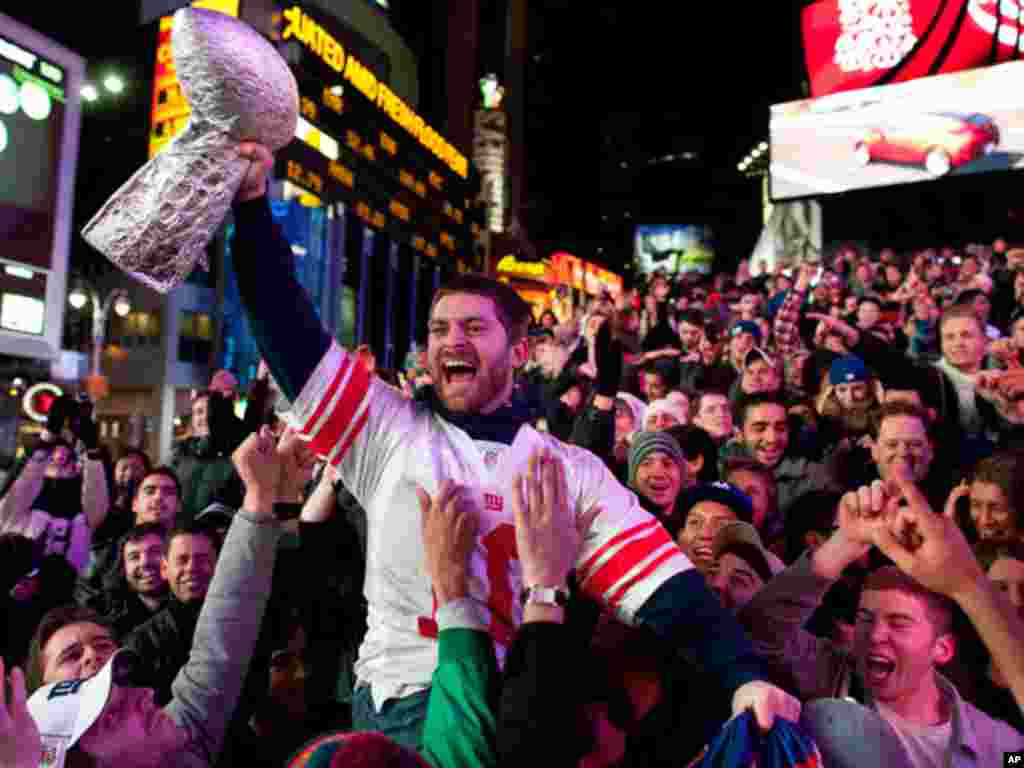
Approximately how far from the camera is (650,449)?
4172 millimetres

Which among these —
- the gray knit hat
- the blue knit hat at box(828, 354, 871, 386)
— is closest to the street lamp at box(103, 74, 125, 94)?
the blue knit hat at box(828, 354, 871, 386)

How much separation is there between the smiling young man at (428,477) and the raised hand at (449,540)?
241mm

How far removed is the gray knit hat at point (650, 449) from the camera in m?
4.16

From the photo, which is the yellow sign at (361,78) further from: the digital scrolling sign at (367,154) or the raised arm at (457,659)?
the raised arm at (457,659)

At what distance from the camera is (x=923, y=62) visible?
19797 mm

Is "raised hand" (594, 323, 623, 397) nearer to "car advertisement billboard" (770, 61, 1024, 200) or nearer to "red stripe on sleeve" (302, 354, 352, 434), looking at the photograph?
"red stripe on sleeve" (302, 354, 352, 434)

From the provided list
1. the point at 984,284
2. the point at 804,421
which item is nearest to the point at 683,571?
the point at 804,421

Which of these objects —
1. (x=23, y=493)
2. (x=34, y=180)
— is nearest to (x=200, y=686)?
(x=23, y=493)

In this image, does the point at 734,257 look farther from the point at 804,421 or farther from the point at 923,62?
the point at 804,421

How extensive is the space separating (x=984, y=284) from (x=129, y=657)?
1092 centimetres

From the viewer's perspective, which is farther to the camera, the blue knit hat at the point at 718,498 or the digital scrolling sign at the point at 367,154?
the digital scrolling sign at the point at 367,154

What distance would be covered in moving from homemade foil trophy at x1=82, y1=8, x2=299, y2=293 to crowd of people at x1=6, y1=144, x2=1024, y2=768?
10cm

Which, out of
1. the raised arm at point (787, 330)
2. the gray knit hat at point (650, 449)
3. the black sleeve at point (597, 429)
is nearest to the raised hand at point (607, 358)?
the black sleeve at point (597, 429)

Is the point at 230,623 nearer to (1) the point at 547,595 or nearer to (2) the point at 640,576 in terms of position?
(2) the point at 640,576
